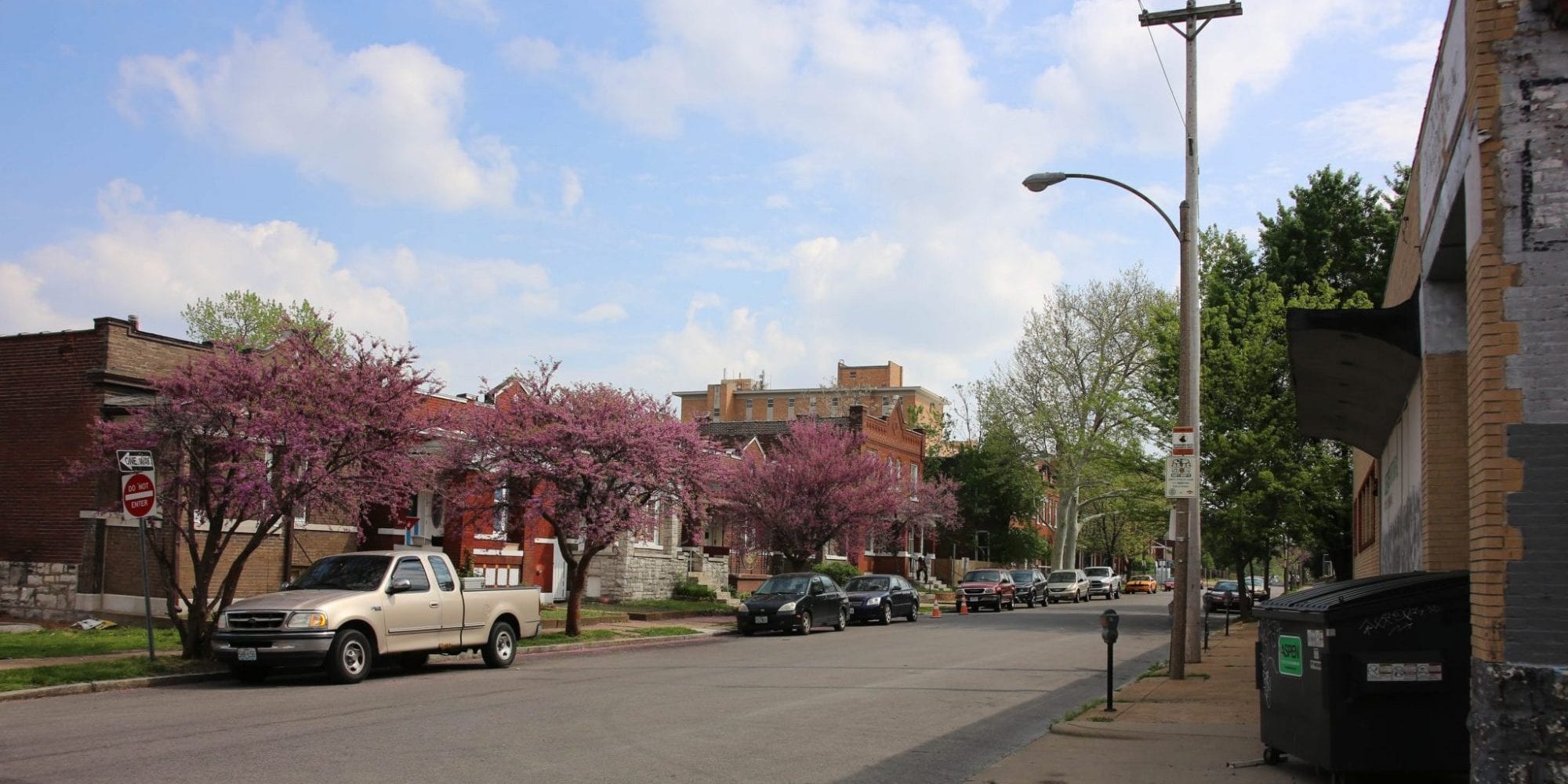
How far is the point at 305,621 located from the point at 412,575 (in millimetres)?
2063

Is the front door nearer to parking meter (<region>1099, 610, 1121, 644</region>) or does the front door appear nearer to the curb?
the curb

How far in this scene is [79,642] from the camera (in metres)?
20.0

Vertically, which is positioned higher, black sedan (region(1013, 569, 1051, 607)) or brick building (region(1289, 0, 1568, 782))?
brick building (region(1289, 0, 1568, 782))

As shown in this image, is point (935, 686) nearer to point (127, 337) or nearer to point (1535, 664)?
point (1535, 664)

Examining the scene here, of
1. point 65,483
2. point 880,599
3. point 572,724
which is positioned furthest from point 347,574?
point 880,599

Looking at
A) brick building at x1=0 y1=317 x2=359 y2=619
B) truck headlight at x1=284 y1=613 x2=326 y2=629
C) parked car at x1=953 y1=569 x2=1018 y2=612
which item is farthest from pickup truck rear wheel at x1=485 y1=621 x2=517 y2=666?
parked car at x1=953 y1=569 x2=1018 y2=612

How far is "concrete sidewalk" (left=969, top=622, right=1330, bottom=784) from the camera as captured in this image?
9688 millimetres

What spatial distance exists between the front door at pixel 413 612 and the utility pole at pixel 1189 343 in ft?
34.3

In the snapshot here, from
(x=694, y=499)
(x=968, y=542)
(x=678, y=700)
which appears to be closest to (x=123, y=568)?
(x=694, y=499)

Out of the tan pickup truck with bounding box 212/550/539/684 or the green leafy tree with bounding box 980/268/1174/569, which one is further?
the green leafy tree with bounding box 980/268/1174/569

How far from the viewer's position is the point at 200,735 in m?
11.2

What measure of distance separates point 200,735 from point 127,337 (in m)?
16.3

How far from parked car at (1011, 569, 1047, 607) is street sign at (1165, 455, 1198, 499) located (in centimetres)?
3132

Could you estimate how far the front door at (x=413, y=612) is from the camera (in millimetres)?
17188
